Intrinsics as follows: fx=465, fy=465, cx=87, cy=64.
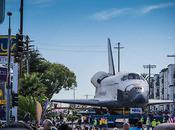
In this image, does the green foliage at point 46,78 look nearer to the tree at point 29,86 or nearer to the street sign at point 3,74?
the tree at point 29,86

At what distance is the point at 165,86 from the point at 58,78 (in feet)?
169

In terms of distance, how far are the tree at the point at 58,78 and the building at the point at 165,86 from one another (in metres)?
23.8

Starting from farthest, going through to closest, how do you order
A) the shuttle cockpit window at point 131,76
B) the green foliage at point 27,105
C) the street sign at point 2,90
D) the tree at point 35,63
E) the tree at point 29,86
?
the tree at point 35,63, the shuttle cockpit window at point 131,76, the tree at point 29,86, the green foliage at point 27,105, the street sign at point 2,90

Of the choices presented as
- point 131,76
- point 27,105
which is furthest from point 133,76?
point 27,105

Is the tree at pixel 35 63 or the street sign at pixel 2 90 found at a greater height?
the tree at pixel 35 63

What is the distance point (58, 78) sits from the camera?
9475cm

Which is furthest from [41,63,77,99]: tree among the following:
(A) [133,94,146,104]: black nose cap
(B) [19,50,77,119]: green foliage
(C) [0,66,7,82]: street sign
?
(C) [0,66,7,82]: street sign

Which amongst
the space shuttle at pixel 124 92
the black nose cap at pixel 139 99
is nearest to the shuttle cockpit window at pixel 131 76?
the space shuttle at pixel 124 92

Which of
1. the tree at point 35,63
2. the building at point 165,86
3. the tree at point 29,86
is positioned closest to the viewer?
the tree at point 29,86

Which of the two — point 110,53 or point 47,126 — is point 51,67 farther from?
point 47,126

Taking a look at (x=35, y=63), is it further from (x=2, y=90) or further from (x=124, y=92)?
(x=2, y=90)

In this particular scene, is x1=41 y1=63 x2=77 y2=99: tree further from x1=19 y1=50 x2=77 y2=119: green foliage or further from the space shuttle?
the space shuttle

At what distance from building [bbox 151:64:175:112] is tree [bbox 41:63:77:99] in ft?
78.0

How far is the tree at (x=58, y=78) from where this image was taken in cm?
8919
